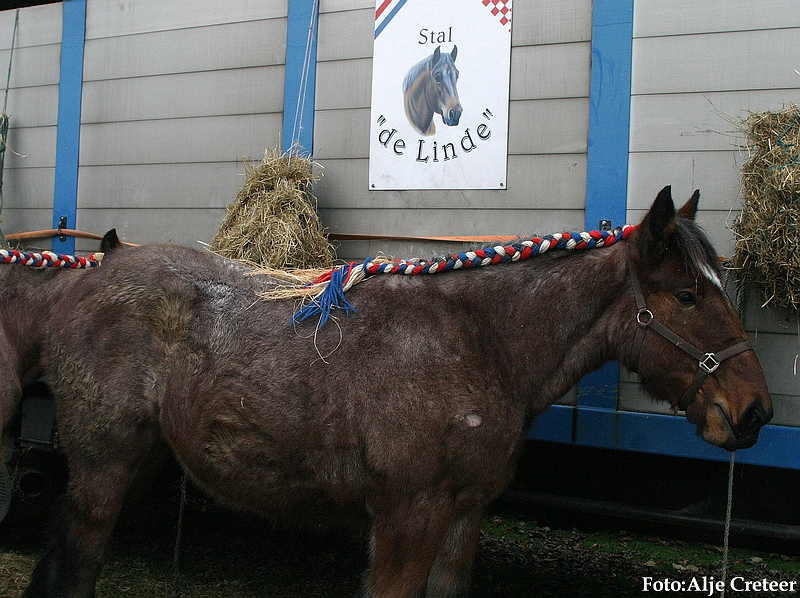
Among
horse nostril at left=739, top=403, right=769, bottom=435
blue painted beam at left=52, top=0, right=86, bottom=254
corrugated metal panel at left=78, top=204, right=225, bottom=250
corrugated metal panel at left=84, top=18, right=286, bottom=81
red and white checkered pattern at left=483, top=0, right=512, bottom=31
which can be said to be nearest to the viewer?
horse nostril at left=739, top=403, right=769, bottom=435

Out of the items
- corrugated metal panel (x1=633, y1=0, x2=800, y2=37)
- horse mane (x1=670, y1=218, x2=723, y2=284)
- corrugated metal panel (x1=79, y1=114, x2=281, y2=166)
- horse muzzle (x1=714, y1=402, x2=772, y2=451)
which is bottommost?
horse muzzle (x1=714, y1=402, x2=772, y2=451)

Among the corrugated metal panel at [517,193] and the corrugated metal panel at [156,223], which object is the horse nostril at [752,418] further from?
the corrugated metal panel at [156,223]

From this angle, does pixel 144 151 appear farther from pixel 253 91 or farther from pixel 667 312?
pixel 667 312

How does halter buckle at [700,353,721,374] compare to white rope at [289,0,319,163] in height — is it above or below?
below

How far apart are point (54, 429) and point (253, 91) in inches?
88.9

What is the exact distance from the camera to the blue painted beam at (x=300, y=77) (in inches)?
154

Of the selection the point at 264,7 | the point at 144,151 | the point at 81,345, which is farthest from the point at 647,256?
the point at 144,151

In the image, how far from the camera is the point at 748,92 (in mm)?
3088

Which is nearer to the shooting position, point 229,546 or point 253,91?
point 253,91

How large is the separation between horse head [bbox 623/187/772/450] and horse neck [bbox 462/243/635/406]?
91 millimetres

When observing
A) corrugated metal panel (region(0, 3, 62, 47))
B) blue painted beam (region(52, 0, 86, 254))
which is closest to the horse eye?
blue painted beam (region(52, 0, 86, 254))

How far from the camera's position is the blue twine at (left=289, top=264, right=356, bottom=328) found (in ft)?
9.31

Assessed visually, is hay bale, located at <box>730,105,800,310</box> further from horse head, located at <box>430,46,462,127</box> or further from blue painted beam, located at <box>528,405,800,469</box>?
horse head, located at <box>430,46,462,127</box>

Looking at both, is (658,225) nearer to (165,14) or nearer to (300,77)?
(300,77)
